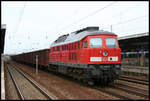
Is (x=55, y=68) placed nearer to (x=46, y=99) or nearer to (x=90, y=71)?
(x=90, y=71)


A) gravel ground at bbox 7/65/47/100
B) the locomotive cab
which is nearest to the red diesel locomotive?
the locomotive cab

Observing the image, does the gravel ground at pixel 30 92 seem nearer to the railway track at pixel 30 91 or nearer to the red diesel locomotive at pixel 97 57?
the railway track at pixel 30 91

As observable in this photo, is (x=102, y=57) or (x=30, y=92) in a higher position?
(x=102, y=57)

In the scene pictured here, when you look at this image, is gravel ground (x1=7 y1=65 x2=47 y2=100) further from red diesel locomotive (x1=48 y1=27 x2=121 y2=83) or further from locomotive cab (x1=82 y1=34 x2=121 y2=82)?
locomotive cab (x1=82 y1=34 x2=121 y2=82)

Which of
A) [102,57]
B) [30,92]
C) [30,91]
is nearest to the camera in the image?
[30,92]

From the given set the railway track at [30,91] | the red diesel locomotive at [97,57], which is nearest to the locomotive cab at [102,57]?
the red diesel locomotive at [97,57]

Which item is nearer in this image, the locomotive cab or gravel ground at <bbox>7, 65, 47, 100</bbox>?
gravel ground at <bbox>7, 65, 47, 100</bbox>

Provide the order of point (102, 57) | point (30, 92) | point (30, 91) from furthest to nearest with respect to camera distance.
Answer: point (102, 57) → point (30, 91) → point (30, 92)

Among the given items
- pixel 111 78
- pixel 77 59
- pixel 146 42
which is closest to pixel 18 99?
pixel 77 59

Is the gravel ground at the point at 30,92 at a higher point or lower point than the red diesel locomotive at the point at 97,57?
lower

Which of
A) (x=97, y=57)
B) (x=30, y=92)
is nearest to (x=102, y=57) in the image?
(x=97, y=57)

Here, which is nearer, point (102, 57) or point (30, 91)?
point (30, 91)

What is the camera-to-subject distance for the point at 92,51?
12.5 meters

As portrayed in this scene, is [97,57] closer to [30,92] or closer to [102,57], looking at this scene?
[102,57]
